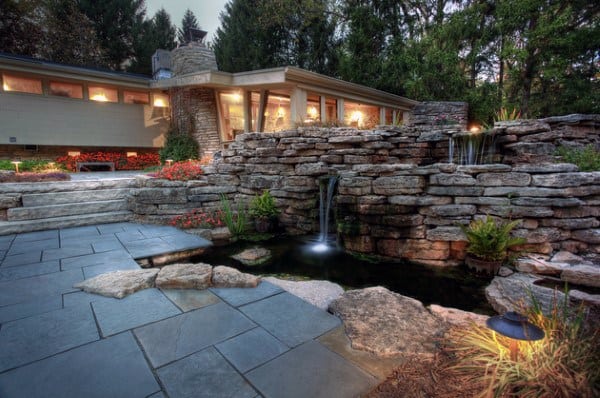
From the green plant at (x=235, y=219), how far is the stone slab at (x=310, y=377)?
387cm

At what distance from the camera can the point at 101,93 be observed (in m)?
11.5

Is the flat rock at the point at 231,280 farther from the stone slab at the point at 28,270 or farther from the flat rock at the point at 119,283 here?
the stone slab at the point at 28,270

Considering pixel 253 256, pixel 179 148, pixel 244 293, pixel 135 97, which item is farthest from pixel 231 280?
pixel 135 97

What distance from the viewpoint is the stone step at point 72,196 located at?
5145 millimetres

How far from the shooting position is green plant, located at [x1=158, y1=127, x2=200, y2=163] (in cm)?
1158

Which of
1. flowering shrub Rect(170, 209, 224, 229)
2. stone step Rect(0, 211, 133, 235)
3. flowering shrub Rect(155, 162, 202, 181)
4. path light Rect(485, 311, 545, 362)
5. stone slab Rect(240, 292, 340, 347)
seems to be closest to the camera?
path light Rect(485, 311, 545, 362)

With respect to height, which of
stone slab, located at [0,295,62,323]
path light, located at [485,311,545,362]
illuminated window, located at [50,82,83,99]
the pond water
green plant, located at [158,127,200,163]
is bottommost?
the pond water

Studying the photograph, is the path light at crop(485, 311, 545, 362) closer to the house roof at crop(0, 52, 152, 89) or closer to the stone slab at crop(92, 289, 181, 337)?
the stone slab at crop(92, 289, 181, 337)

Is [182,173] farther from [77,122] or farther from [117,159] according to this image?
[77,122]

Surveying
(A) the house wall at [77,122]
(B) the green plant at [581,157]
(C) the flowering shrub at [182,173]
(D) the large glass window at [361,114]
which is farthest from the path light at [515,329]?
(A) the house wall at [77,122]

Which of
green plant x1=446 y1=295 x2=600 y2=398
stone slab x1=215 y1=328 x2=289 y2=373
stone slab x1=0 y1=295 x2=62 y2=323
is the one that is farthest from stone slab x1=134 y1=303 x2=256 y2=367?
green plant x1=446 y1=295 x2=600 y2=398

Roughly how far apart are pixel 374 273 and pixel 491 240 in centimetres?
148

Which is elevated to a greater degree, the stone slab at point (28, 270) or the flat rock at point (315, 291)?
the stone slab at point (28, 270)

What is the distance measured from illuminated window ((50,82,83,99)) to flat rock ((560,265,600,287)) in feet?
47.2
